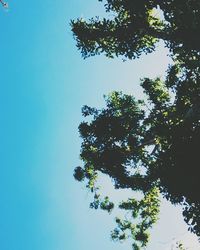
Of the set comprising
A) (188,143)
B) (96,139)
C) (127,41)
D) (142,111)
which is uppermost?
(127,41)

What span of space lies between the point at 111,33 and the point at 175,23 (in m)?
4.01

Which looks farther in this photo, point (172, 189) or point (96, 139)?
point (96, 139)

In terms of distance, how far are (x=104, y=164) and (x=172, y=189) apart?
14.6 feet

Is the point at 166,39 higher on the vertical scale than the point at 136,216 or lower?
higher

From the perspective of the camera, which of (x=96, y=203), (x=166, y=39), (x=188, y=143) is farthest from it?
(x=96, y=203)

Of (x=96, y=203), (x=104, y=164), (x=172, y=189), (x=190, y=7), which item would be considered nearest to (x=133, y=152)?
(x=104, y=164)

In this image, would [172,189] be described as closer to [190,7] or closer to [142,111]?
[142,111]

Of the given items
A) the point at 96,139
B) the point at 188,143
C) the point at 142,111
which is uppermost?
the point at 142,111

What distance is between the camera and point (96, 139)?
19.1 m

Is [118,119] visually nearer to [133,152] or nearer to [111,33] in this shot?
[133,152]

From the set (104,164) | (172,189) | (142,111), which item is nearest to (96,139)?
(104,164)

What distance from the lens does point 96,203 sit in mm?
22641

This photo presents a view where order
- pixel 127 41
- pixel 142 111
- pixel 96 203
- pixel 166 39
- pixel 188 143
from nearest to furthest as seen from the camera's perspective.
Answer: pixel 188 143, pixel 166 39, pixel 127 41, pixel 142 111, pixel 96 203

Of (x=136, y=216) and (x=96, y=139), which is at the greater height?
(x=96, y=139)
